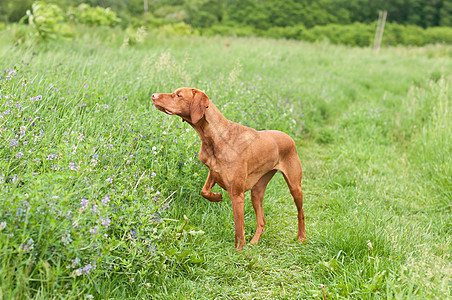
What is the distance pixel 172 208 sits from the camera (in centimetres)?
331

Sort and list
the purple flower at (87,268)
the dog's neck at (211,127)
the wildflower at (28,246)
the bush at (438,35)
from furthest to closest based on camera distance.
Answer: the bush at (438,35), the dog's neck at (211,127), the purple flower at (87,268), the wildflower at (28,246)

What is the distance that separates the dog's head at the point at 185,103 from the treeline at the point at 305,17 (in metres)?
19.3

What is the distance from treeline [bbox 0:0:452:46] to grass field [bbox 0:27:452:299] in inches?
693

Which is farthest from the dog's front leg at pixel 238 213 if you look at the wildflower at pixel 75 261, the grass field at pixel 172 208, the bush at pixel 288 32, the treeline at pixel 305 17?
the bush at pixel 288 32

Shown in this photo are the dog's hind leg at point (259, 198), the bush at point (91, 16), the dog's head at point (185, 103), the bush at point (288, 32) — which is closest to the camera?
the dog's head at point (185, 103)

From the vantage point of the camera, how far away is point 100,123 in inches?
141

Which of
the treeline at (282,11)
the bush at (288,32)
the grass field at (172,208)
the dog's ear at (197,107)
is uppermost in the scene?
the treeline at (282,11)

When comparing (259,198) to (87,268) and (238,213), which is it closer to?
(238,213)

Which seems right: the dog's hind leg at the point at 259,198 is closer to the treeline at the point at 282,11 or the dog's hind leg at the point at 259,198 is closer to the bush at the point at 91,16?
the bush at the point at 91,16

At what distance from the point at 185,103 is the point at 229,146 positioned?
0.47m

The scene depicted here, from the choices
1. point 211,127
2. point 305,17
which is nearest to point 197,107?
point 211,127

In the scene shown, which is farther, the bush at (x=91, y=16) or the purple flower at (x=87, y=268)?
the bush at (x=91, y=16)

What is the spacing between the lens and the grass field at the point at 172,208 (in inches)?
83.3

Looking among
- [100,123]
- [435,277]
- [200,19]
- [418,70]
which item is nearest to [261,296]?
[435,277]
